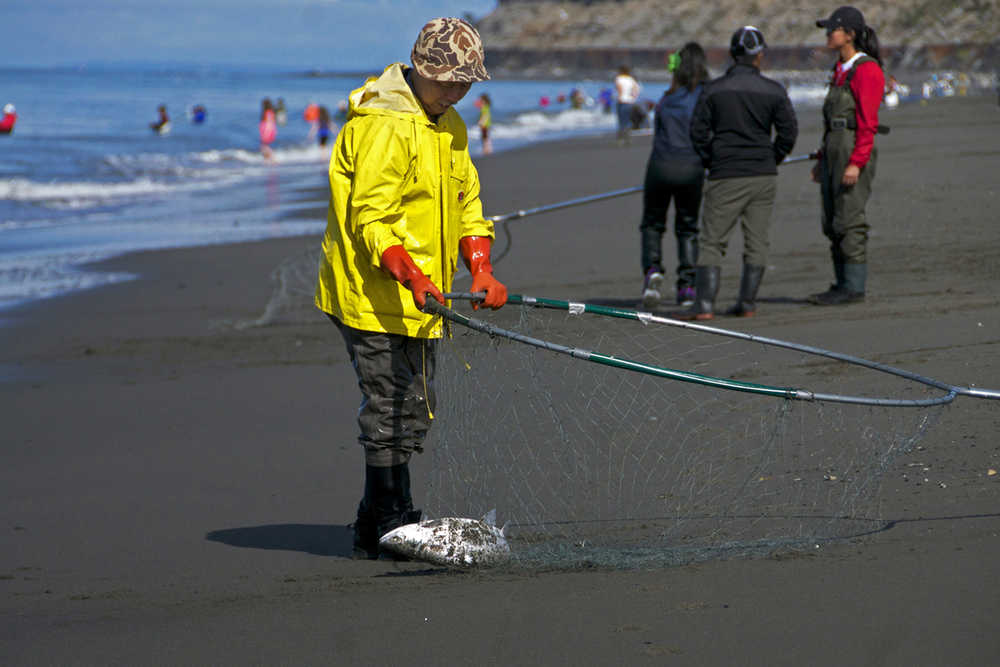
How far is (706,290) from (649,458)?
127 inches

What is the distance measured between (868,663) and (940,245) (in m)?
7.46

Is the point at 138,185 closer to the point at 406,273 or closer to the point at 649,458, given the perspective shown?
the point at 649,458

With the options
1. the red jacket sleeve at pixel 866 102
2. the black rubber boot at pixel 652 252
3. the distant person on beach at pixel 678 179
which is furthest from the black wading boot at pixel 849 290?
the black rubber boot at pixel 652 252

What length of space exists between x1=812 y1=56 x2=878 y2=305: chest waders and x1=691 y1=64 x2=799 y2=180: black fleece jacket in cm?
35

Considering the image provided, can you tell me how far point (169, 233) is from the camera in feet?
47.2

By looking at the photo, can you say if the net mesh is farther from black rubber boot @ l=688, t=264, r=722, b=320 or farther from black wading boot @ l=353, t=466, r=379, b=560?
black rubber boot @ l=688, t=264, r=722, b=320

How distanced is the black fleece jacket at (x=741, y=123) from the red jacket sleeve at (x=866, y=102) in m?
0.43

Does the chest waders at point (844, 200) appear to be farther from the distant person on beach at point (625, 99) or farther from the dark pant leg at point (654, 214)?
the distant person on beach at point (625, 99)

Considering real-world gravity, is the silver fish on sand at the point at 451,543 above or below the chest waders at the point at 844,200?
below

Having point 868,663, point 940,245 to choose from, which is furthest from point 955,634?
point 940,245

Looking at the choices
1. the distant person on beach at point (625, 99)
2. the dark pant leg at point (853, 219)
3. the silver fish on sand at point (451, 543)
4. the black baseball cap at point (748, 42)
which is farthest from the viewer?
the distant person on beach at point (625, 99)

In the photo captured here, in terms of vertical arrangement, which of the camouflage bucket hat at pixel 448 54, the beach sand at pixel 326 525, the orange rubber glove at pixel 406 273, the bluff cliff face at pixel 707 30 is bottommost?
the beach sand at pixel 326 525

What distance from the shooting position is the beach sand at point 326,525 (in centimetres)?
314

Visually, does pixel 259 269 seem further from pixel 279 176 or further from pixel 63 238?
pixel 279 176
